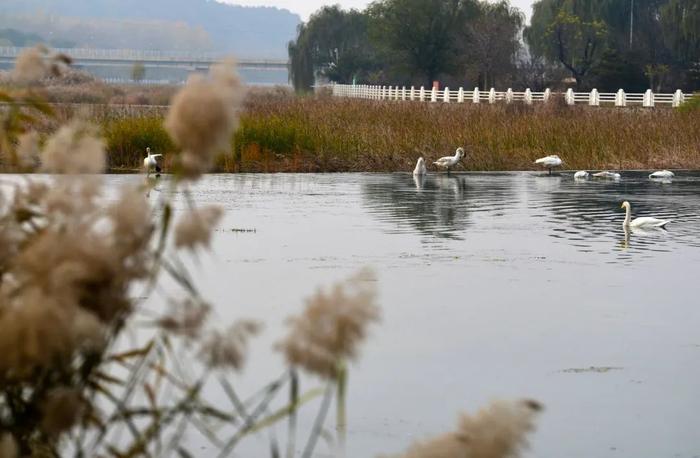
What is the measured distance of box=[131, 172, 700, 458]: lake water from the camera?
740 centimetres

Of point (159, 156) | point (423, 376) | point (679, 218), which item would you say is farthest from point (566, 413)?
point (159, 156)

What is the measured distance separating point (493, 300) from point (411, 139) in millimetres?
16673

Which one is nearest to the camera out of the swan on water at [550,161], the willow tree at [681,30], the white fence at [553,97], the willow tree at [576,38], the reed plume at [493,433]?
the reed plume at [493,433]

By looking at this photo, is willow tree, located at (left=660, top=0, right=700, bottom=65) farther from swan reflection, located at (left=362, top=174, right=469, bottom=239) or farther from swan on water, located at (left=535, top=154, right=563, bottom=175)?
Answer: swan reflection, located at (left=362, top=174, right=469, bottom=239)

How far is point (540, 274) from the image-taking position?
42.0 feet

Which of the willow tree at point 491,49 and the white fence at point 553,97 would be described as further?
the willow tree at point 491,49

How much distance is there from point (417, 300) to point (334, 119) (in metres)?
Result: 17.9

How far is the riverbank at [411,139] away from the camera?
25734 mm

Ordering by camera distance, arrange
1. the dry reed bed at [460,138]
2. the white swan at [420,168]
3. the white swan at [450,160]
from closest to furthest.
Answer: the white swan at [420,168] < the white swan at [450,160] < the dry reed bed at [460,138]

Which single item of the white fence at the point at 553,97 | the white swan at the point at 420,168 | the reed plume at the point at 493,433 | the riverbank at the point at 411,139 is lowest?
the white swan at the point at 420,168

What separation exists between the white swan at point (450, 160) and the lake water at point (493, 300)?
3691mm

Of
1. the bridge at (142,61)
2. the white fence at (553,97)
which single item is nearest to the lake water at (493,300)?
the white fence at (553,97)

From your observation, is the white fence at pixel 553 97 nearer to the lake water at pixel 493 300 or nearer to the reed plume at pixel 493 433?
the lake water at pixel 493 300

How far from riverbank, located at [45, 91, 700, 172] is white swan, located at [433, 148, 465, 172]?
1235 mm
